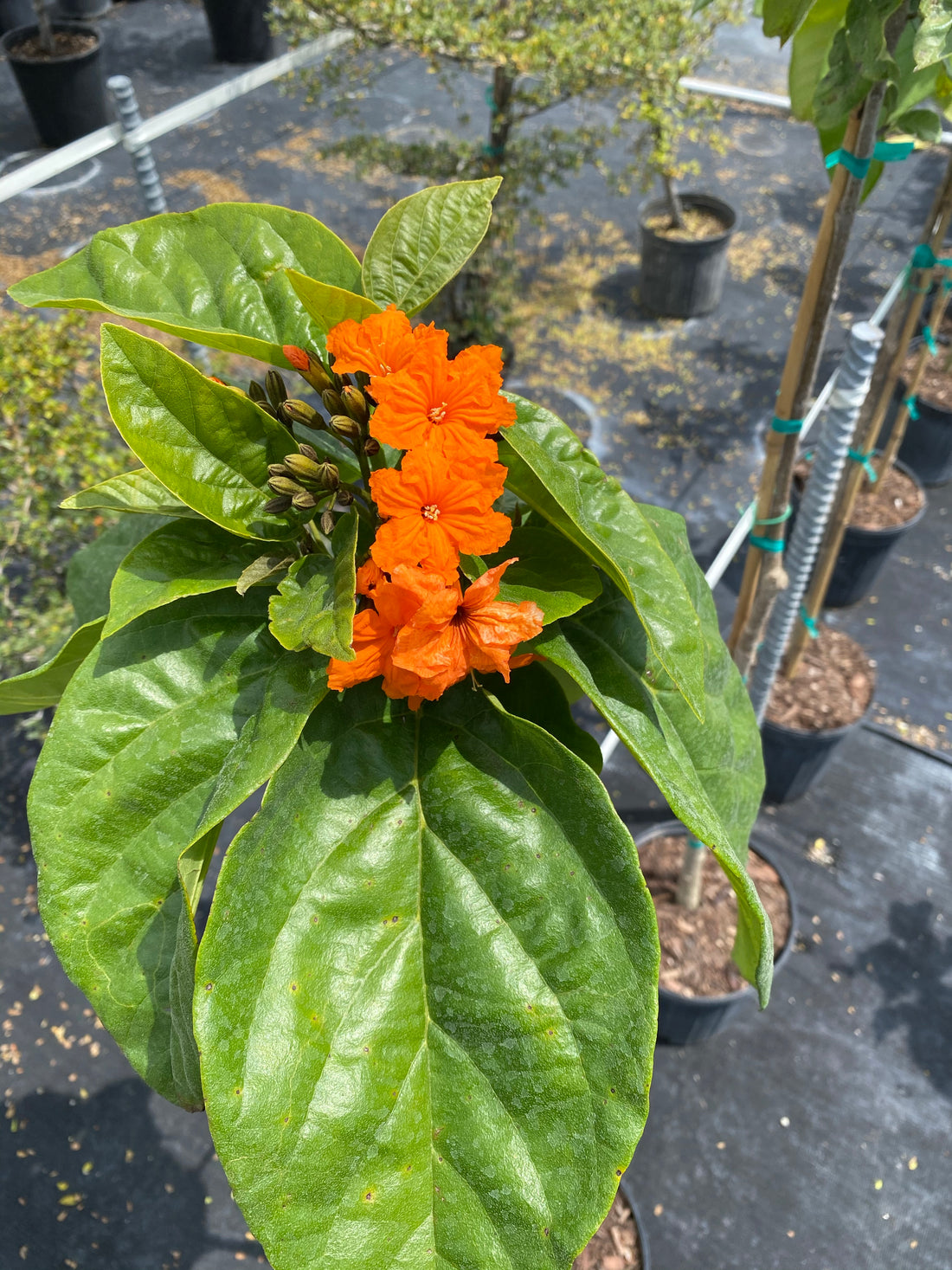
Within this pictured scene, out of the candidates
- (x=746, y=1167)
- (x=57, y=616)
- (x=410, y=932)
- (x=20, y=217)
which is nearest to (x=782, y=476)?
(x=410, y=932)

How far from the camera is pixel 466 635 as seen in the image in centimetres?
74

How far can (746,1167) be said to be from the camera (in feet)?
6.72

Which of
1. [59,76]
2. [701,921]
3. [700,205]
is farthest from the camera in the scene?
[59,76]

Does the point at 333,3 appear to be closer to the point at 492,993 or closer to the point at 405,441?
Result: the point at 405,441

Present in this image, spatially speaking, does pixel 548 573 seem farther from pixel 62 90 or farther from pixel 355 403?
pixel 62 90

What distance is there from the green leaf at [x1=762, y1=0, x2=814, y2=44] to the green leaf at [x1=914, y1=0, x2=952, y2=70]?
0.69ft

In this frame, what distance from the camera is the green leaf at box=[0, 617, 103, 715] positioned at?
2.92 feet

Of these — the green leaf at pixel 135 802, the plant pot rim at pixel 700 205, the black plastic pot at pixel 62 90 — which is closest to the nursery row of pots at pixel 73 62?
the black plastic pot at pixel 62 90

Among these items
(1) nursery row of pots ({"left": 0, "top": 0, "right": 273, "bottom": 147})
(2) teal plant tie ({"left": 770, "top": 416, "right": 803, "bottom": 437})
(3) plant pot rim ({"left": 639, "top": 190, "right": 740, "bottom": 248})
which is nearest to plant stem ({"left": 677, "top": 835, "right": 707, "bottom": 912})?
(2) teal plant tie ({"left": 770, "top": 416, "right": 803, "bottom": 437})

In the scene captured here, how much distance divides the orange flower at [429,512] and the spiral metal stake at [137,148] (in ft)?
6.82

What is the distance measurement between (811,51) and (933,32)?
0.59m

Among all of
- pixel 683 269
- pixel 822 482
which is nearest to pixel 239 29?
pixel 683 269

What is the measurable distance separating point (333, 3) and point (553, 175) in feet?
3.14

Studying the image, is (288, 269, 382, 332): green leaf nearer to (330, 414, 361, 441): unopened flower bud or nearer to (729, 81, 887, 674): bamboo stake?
(330, 414, 361, 441): unopened flower bud
